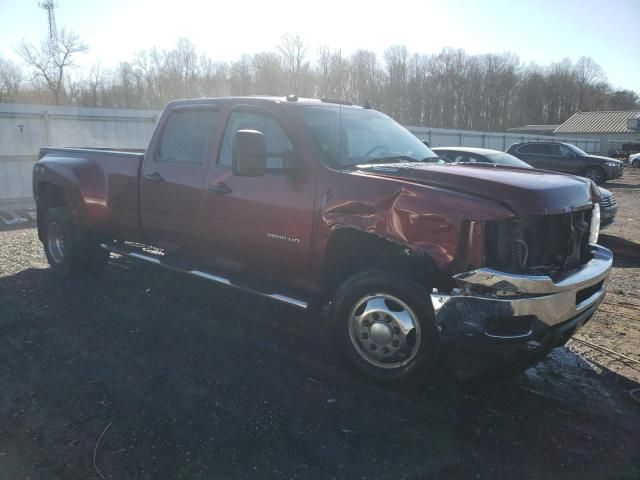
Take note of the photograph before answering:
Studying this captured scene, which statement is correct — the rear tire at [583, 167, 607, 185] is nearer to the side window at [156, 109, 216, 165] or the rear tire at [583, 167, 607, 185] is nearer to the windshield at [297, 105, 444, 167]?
the windshield at [297, 105, 444, 167]

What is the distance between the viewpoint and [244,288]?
13.7ft

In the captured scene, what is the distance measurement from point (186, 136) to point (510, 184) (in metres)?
3.19

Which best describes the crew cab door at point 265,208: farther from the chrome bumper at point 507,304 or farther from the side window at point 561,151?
the side window at point 561,151

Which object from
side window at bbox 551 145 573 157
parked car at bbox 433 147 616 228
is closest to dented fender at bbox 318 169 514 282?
parked car at bbox 433 147 616 228

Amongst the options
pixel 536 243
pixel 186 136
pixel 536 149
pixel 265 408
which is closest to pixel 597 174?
pixel 536 149

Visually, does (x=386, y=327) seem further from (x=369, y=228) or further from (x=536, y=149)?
(x=536, y=149)

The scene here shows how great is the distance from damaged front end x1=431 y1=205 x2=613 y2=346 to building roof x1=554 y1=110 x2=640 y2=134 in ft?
193

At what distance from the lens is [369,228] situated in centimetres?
342

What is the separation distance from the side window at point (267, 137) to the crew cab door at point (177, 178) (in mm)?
209

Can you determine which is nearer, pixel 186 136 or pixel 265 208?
pixel 265 208

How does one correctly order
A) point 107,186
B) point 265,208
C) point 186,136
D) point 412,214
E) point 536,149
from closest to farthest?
point 412,214 < point 265,208 < point 186,136 < point 107,186 < point 536,149

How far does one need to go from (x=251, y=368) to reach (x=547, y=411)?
2.10m

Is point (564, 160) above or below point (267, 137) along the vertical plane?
below

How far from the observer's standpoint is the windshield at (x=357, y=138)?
13.1 feet
